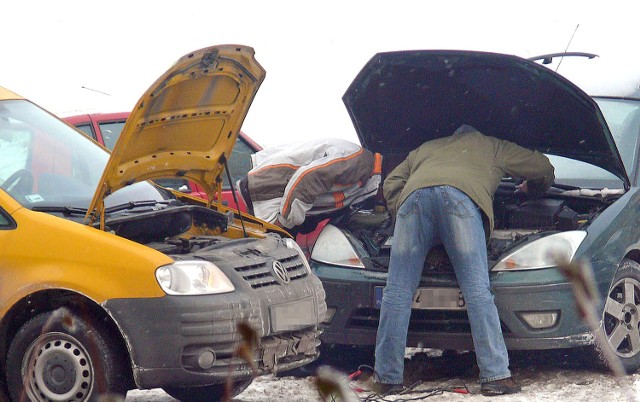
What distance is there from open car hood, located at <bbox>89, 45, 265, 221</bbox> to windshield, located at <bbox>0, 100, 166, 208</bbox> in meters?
0.31

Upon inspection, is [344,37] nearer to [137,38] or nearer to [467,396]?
[137,38]

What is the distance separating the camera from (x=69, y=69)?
71.3 ft

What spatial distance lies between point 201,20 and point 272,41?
169cm

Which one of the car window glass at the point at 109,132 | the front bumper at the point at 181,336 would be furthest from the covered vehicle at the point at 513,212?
the car window glass at the point at 109,132

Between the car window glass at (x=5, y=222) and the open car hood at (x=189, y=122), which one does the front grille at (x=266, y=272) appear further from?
the car window glass at (x=5, y=222)

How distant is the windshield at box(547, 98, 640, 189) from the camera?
7016 mm

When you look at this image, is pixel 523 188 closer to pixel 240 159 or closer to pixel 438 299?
pixel 438 299

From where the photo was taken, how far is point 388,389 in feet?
19.4

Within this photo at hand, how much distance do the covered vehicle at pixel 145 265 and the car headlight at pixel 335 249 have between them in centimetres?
78

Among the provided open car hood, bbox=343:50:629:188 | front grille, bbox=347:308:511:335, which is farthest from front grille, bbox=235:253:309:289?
open car hood, bbox=343:50:629:188

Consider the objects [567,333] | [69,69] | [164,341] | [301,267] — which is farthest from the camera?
[69,69]

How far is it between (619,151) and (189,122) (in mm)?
2951

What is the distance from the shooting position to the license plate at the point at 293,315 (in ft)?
16.3

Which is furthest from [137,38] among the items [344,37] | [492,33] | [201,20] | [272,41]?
[492,33]
